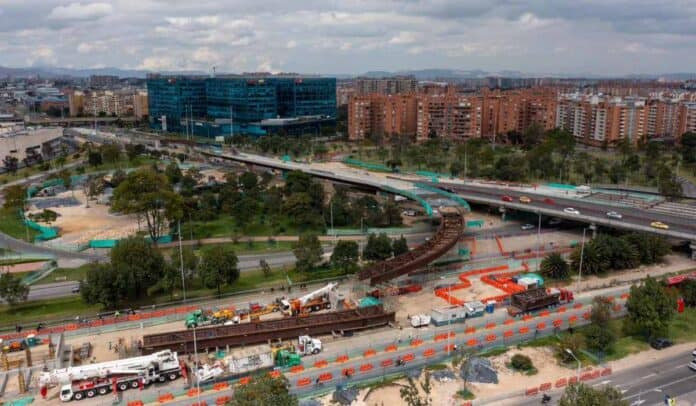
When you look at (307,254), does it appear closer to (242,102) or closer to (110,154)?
(110,154)

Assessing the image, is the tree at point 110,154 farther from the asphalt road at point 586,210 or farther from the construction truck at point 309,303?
the construction truck at point 309,303

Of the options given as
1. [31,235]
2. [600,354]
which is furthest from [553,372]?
[31,235]

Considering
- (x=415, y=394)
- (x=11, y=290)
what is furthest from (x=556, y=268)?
(x=11, y=290)

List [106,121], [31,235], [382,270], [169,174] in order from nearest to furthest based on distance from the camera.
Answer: [382,270] → [31,235] → [169,174] → [106,121]

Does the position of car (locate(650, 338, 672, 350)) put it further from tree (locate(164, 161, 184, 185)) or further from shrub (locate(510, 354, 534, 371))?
tree (locate(164, 161, 184, 185))

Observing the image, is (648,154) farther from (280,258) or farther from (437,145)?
(280,258)

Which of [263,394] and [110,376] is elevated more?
[263,394]

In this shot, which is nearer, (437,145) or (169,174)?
(169,174)
